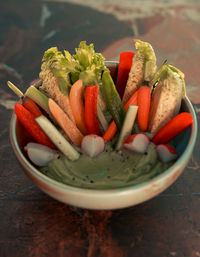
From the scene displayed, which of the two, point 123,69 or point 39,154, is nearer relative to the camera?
point 39,154

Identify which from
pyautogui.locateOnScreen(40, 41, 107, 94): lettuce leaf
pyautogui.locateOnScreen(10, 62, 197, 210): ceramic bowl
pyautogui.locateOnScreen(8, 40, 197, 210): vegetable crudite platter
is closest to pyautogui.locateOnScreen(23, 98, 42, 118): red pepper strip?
pyautogui.locateOnScreen(8, 40, 197, 210): vegetable crudite platter

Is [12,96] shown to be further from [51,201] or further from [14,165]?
[51,201]

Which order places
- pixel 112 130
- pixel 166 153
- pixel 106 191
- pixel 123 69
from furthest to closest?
pixel 123 69, pixel 112 130, pixel 166 153, pixel 106 191

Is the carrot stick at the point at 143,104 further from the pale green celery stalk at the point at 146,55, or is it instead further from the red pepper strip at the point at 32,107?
the red pepper strip at the point at 32,107

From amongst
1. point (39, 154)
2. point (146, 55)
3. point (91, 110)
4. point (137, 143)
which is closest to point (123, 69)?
point (146, 55)

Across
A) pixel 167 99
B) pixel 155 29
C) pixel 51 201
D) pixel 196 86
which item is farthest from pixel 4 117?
pixel 155 29

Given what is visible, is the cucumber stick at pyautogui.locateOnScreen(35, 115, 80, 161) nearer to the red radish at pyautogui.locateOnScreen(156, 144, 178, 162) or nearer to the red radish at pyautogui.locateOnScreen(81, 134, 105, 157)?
the red radish at pyautogui.locateOnScreen(81, 134, 105, 157)

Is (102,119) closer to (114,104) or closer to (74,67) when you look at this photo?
(114,104)
